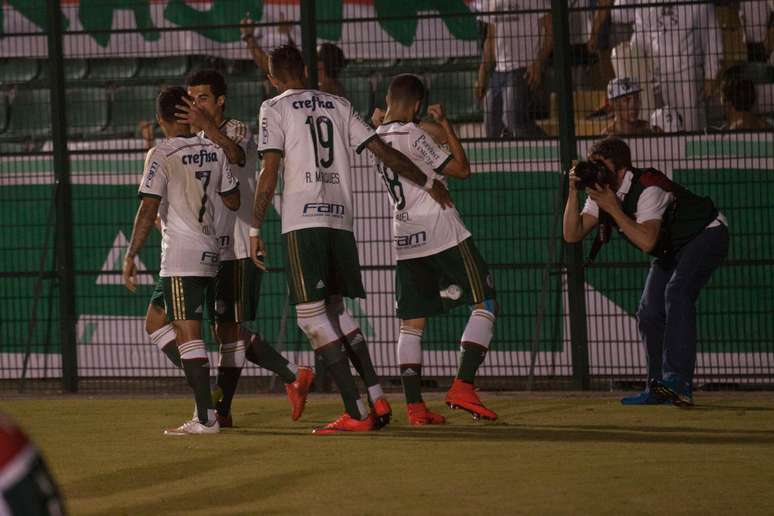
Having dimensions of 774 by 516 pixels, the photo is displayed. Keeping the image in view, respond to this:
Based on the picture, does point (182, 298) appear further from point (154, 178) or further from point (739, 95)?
point (739, 95)

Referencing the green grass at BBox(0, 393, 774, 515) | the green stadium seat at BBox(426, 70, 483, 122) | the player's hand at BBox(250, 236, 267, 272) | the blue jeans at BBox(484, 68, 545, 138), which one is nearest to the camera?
the green grass at BBox(0, 393, 774, 515)

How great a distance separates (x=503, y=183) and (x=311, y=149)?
3115 millimetres

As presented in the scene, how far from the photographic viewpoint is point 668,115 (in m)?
10.3

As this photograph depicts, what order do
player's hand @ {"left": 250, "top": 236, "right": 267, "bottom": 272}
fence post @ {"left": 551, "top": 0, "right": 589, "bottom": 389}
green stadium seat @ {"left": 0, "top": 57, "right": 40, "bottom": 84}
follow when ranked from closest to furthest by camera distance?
player's hand @ {"left": 250, "top": 236, "right": 267, "bottom": 272}
fence post @ {"left": 551, "top": 0, "right": 589, "bottom": 389}
green stadium seat @ {"left": 0, "top": 57, "right": 40, "bottom": 84}

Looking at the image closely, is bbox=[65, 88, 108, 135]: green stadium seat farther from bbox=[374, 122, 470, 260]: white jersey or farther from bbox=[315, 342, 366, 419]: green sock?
bbox=[315, 342, 366, 419]: green sock

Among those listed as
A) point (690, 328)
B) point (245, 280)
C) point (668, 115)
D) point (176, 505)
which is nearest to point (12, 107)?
point (245, 280)

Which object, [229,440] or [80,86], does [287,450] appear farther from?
[80,86]

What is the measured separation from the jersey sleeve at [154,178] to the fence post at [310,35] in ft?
8.75

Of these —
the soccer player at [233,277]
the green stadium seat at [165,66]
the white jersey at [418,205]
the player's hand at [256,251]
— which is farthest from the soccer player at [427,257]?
the green stadium seat at [165,66]

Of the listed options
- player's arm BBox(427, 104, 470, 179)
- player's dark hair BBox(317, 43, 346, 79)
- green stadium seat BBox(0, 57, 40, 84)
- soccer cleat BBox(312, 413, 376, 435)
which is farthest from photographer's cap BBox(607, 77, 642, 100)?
green stadium seat BBox(0, 57, 40, 84)

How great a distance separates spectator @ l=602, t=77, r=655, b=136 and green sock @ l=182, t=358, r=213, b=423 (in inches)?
157

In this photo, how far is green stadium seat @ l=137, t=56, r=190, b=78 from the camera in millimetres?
13414

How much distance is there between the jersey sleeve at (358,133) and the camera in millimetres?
7590

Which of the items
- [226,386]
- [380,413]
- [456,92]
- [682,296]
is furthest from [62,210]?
[682,296]
